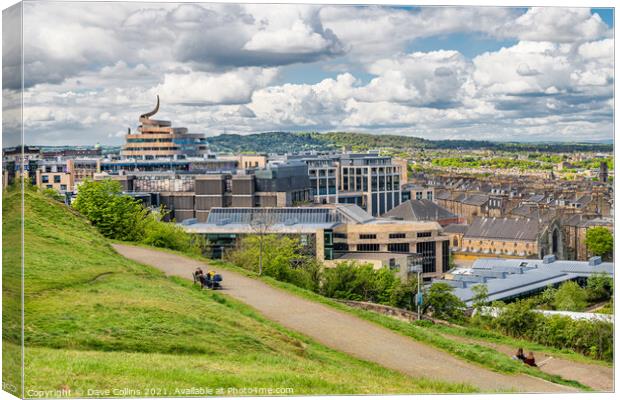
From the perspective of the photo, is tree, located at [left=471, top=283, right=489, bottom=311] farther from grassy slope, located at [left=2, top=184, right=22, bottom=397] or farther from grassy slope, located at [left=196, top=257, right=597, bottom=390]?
grassy slope, located at [left=2, top=184, right=22, bottom=397]

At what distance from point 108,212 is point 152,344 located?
15514 mm

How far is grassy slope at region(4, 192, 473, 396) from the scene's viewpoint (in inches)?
498

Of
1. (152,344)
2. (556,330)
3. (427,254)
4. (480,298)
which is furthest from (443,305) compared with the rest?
(427,254)

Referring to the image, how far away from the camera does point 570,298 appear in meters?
36.9

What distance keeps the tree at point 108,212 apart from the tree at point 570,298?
16.0 m

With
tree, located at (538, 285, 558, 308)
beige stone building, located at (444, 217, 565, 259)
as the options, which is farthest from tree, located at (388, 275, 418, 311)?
beige stone building, located at (444, 217, 565, 259)

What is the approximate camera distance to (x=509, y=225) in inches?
2985

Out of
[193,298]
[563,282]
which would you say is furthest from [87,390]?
[563,282]

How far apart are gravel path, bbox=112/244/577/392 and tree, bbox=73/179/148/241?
7.51m

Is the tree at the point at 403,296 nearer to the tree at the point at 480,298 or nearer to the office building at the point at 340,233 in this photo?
the tree at the point at 480,298

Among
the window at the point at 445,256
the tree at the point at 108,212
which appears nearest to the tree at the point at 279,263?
the tree at the point at 108,212

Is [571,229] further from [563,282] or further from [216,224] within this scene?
[216,224]

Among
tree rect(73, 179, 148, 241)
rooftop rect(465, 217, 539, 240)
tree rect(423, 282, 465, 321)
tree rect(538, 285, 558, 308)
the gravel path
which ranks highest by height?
tree rect(73, 179, 148, 241)

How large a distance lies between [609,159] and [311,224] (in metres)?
31.4
